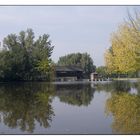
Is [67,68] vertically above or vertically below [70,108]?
above

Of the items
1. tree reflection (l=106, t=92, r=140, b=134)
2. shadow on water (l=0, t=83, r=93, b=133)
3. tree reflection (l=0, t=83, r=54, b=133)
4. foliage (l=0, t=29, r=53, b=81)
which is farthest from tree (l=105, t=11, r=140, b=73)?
tree reflection (l=0, t=83, r=54, b=133)

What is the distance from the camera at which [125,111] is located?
5.20 metres

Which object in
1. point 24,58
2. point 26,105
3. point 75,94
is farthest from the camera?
point 75,94

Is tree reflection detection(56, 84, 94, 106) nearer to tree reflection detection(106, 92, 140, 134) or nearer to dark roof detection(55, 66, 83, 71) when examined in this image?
dark roof detection(55, 66, 83, 71)

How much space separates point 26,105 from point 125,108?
1421mm

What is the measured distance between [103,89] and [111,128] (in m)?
1.17

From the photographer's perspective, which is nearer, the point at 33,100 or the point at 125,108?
the point at 125,108

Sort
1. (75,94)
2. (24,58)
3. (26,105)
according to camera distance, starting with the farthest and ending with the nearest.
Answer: (75,94)
(26,105)
(24,58)

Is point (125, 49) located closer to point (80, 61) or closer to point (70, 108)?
point (80, 61)

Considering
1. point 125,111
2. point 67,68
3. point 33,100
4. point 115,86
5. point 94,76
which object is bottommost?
point 125,111

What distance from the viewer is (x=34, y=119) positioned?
4891mm

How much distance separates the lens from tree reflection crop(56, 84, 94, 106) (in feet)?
17.7

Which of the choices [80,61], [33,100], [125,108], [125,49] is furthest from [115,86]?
[33,100]

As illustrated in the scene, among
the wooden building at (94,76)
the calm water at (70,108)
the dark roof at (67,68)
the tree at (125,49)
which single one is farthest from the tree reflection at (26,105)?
the tree at (125,49)
